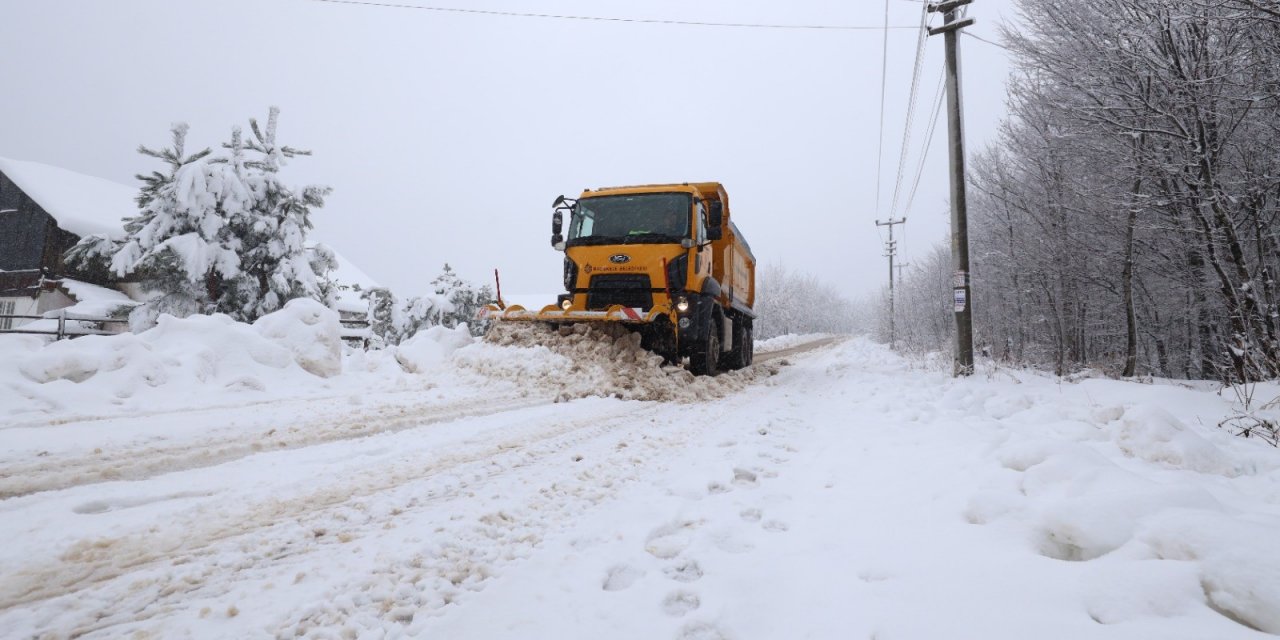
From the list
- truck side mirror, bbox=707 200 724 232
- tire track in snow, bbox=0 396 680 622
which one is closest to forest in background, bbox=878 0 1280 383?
truck side mirror, bbox=707 200 724 232

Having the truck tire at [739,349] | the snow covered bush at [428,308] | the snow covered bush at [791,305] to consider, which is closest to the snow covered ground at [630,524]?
the truck tire at [739,349]

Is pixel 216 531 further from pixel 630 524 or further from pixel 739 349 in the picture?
pixel 739 349

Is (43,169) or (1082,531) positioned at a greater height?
(43,169)

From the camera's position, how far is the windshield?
8398 mm

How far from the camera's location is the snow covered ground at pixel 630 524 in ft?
4.93

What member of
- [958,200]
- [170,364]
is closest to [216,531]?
[170,364]

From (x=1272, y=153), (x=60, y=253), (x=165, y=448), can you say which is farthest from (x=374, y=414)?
(x=60, y=253)

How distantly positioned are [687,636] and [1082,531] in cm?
144

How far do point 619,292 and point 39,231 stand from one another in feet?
88.9

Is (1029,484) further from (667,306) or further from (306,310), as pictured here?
(306,310)

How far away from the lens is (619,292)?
824 centimetres

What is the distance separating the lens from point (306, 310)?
8.70 meters

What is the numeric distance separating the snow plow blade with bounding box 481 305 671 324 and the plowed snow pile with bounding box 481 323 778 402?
0.14 meters

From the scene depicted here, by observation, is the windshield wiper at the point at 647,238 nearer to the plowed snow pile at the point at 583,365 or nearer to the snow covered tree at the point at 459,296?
the plowed snow pile at the point at 583,365
